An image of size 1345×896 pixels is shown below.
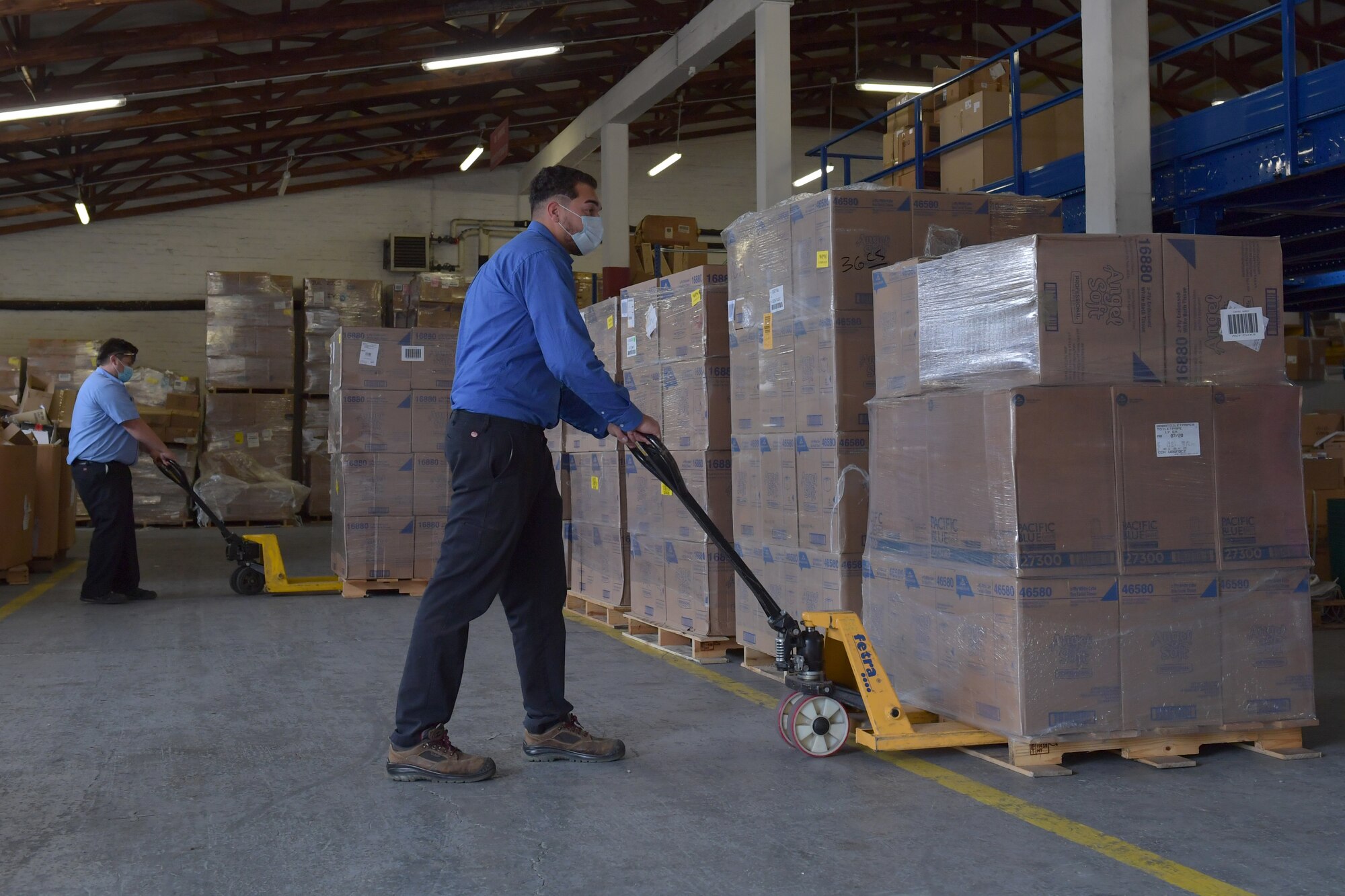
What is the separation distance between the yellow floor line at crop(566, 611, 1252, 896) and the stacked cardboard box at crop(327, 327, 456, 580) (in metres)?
5.22

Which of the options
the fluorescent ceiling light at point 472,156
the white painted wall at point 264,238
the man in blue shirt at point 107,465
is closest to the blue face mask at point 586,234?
the man in blue shirt at point 107,465

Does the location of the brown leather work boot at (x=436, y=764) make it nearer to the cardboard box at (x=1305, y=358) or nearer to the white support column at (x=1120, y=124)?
the white support column at (x=1120, y=124)

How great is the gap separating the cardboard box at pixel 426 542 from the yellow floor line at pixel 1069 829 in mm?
5186

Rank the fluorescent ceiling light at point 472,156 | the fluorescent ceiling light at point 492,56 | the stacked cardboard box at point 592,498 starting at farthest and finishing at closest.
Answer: the fluorescent ceiling light at point 472,156, the fluorescent ceiling light at point 492,56, the stacked cardboard box at point 592,498

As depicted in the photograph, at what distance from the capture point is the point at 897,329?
4082 mm

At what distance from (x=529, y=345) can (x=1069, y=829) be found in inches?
79.6

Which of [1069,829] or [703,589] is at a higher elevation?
[703,589]

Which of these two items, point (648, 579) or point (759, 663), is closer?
point (759, 663)

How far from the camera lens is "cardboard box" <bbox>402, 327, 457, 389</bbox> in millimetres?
8359

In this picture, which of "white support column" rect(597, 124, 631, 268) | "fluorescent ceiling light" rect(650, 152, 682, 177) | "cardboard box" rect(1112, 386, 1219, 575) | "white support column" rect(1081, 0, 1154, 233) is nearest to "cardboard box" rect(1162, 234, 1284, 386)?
"cardboard box" rect(1112, 386, 1219, 575)

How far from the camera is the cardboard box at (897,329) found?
3.99 meters

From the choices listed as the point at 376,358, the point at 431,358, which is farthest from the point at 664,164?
the point at 376,358

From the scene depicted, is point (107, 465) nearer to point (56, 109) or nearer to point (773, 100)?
point (56, 109)

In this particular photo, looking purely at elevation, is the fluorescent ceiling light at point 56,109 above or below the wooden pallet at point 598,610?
above
